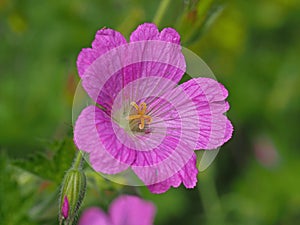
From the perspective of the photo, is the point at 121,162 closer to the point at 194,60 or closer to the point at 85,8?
the point at 194,60

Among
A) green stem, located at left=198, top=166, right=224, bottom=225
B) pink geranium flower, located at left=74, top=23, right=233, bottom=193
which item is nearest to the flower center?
pink geranium flower, located at left=74, top=23, right=233, bottom=193

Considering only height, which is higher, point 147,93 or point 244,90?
point 147,93

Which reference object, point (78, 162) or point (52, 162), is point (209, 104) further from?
point (52, 162)

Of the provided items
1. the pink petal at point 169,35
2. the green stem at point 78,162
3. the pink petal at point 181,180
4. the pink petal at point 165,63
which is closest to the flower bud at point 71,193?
the green stem at point 78,162

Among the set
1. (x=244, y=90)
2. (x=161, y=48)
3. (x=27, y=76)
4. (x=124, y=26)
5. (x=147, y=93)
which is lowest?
(x=27, y=76)

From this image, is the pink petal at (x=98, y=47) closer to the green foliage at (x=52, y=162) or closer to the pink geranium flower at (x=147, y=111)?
the pink geranium flower at (x=147, y=111)

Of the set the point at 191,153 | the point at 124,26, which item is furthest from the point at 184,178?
the point at 124,26
